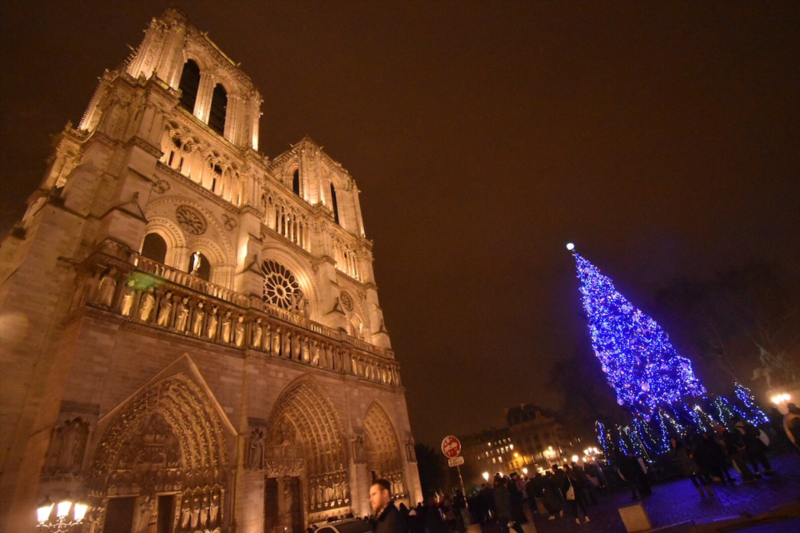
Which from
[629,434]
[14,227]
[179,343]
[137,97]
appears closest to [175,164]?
[137,97]

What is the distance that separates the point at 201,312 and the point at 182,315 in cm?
71

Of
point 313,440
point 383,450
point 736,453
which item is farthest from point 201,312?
point 736,453

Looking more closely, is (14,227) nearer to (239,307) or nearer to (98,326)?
(98,326)

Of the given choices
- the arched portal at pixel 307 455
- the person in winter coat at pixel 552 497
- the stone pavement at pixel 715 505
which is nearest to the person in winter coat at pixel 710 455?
the stone pavement at pixel 715 505

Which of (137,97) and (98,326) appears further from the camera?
(137,97)

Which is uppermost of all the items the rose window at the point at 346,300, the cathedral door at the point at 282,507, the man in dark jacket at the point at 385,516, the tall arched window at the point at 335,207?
the tall arched window at the point at 335,207

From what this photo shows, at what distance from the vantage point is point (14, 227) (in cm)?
Result: 1187

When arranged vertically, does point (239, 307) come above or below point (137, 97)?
below

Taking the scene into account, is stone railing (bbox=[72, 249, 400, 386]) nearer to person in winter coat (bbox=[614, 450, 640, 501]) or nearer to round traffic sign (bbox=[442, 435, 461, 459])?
round traffic sign (bbox=[442, 435, 461, 459])

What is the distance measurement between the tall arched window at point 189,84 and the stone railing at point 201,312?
11432 millimetres

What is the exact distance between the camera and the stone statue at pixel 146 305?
10.7 m

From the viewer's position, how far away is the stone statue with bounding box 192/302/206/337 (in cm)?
1187

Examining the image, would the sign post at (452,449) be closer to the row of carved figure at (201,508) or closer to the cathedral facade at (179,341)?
the cathedral facade at (179,341)

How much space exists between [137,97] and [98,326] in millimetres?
10077
